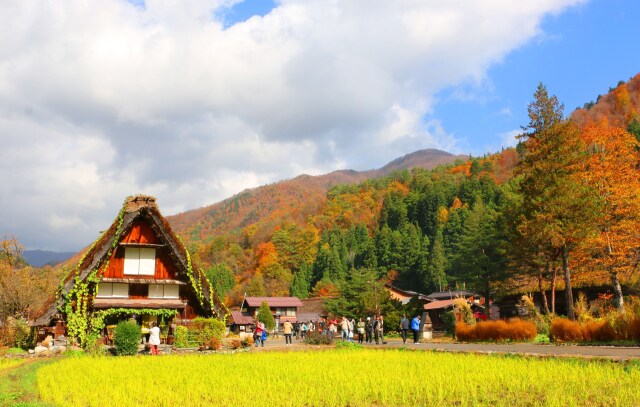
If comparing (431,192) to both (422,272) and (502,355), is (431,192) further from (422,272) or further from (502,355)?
(502,355)

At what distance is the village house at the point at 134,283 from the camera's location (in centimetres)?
2677

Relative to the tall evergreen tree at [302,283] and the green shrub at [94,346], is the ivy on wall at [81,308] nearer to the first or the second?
the green shrub at [94,346]

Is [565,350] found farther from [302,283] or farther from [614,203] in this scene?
[302,283]

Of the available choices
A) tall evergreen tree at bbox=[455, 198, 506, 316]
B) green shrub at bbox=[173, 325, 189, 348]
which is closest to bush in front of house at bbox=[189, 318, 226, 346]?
green shrub at bbox=[173, 325, 189, 348]

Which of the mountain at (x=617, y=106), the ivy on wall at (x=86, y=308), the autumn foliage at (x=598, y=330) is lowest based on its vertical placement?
the autumn foliage at (x=598, y=330)

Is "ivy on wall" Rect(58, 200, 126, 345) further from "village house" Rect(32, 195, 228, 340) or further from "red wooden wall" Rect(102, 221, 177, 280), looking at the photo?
"red wooden wall" Rect(102, 221, 177, 280)

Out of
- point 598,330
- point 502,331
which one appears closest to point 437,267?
point 502,331

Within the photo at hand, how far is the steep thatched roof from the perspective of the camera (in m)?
26.7

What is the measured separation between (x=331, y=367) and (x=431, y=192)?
97056 millimetres

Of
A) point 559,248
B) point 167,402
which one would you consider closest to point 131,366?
point 167,402

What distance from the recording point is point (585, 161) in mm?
31766

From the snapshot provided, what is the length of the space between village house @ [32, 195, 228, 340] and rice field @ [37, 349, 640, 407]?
40.5ft

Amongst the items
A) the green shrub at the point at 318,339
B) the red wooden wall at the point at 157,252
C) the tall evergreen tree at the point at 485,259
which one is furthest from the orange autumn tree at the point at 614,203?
the red wooden wall at the point at 157,252

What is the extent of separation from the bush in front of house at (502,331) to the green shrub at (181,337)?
13.8m
